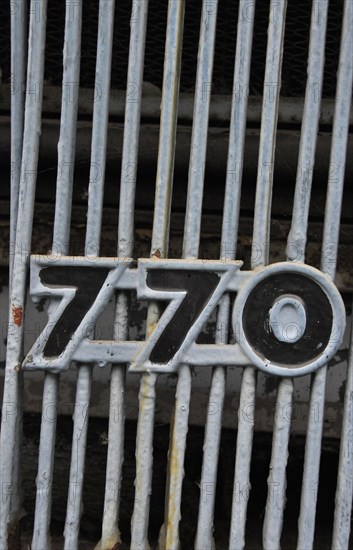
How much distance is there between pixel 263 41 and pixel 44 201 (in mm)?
802

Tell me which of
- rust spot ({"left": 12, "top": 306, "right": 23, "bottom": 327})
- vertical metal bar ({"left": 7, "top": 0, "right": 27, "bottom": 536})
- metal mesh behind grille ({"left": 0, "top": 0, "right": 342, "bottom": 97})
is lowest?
rust spot ({"left": 12, "top": 306, "right": 23, "bottom": 327})

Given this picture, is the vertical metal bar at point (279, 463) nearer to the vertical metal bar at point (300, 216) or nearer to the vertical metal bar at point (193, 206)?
the vertical metal bar at point (300, 216)

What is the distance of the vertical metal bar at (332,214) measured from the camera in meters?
1.45

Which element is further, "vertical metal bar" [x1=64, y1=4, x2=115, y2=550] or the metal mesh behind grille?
the metal mesh behind grille

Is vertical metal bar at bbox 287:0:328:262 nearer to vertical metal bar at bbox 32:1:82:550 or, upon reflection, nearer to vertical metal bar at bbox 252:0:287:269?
vertical metal bar at bbox 252:0:287:269

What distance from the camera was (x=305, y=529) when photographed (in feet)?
4.87

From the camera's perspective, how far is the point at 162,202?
1.48 meters

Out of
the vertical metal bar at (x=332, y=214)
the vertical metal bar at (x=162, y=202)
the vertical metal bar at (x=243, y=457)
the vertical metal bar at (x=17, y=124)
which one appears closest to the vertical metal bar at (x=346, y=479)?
the vertical metal bar at (x=332, y=214)

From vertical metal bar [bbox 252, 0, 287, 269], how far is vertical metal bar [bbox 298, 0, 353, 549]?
139mm

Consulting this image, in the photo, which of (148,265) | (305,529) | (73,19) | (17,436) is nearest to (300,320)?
(148,265)

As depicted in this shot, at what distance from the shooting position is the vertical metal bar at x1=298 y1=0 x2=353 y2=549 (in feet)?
4.75

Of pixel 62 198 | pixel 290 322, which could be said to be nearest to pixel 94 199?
pixel 62 198

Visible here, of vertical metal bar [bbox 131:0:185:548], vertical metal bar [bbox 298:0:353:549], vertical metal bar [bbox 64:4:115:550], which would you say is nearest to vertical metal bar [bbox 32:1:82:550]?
vertical metal bar [bbox 64:4:115:550]

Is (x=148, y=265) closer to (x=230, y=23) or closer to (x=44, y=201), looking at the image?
(x=44, y=201)
